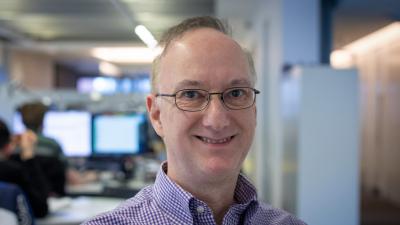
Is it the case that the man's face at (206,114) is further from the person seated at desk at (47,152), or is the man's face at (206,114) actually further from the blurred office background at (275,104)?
the person seated at desk at (47,152)

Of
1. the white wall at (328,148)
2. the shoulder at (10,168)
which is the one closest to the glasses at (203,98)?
the white wall at (328,148)

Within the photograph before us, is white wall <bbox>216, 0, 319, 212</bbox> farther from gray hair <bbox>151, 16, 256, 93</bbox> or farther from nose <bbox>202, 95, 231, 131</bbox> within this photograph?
nose <bbox>202, 95, 231, 131</bbox>

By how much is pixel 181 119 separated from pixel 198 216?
20 centimetres

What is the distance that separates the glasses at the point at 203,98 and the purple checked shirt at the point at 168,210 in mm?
168

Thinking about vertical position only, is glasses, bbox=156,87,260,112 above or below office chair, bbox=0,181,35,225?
above

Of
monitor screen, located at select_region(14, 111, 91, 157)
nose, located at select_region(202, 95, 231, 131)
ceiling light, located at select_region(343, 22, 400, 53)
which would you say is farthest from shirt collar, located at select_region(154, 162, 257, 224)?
ceiling light, located at select_region(343, 22, 400, 53)

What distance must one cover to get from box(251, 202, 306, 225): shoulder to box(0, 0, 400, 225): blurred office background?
0.41 metres

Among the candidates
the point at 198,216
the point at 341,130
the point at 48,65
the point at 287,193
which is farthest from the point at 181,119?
the point at 48,65

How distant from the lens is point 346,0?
3176 millimetres

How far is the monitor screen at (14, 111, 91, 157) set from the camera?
412cm

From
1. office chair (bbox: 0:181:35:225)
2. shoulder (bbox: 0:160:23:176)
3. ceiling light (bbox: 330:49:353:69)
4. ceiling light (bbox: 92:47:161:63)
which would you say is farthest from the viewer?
ceiling light (bbox: 330:49:353:69)

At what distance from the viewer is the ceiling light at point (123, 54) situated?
805 cm

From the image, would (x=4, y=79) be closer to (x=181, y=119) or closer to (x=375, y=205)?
(x=375, y=205)

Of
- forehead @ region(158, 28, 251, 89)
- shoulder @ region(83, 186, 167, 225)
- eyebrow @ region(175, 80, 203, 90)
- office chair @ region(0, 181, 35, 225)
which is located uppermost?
forehead @ region(158, 28, 251, 89)
